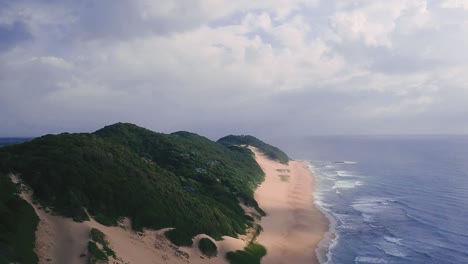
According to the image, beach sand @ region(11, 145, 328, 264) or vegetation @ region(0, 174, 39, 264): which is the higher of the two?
vegetation @ region(0, 174, 39, 264)

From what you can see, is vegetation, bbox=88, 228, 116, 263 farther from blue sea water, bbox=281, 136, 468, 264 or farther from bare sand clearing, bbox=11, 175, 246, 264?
blue sea water, bbox=281, 136, 468, 264

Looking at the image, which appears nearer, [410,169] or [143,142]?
[143,142]

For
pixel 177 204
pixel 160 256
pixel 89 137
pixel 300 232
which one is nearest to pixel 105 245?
pixel 160 256

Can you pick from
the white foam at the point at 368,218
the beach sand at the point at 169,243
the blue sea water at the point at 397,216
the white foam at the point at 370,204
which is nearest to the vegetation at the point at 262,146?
the blue sea water at the point at 397,216

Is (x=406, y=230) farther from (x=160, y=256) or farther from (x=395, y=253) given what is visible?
(x=160, y=256)

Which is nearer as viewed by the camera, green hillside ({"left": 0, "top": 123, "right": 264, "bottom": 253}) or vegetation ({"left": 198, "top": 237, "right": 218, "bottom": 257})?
green hillside ({"left": 0, "top": 123, "right": 264, "bottom": 253})

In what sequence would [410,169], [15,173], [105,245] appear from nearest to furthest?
[105,245]
[15,173]
[410,169]

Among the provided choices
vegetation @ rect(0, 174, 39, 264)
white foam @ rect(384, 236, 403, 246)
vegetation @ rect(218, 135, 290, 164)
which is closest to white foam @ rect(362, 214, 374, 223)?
white foam @ rect(384, 236, 403, 246)
